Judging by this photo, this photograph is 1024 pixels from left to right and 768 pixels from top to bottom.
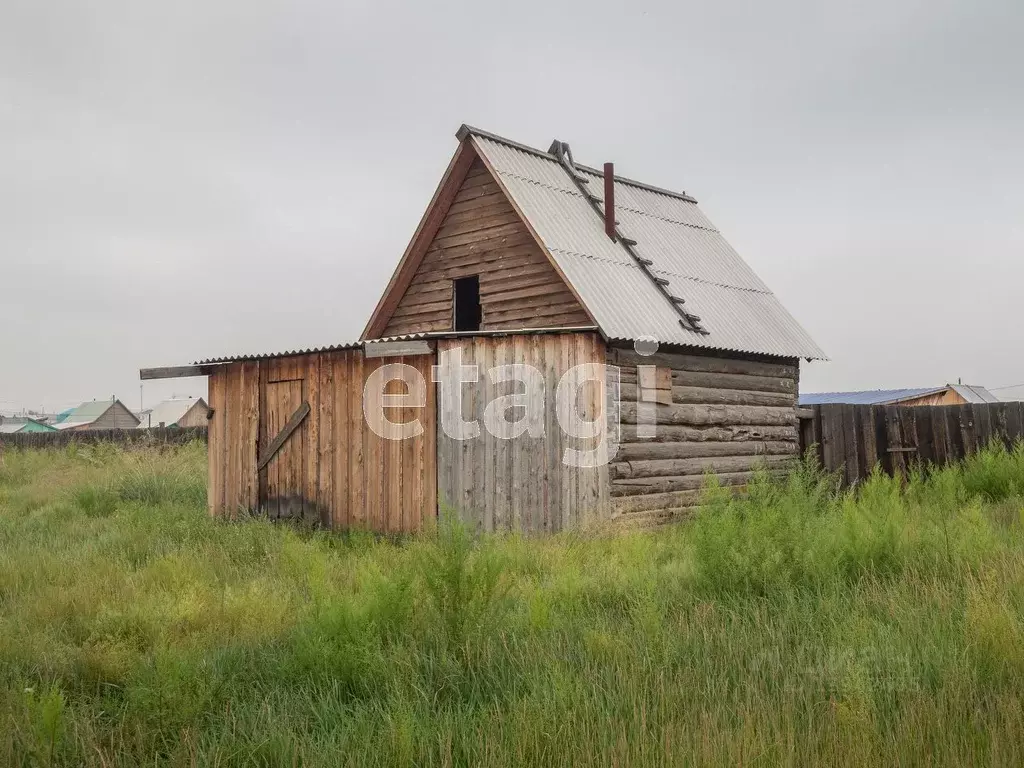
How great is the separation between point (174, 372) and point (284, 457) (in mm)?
2810

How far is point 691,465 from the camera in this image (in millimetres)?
12711

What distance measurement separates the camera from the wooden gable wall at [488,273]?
43.4 feet

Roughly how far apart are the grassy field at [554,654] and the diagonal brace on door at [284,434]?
4.47 meters

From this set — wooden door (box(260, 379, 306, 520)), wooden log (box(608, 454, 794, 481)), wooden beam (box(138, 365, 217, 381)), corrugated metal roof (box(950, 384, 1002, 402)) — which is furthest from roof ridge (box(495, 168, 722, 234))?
corrugated metal roof (box(950, 384, 1002, 402))

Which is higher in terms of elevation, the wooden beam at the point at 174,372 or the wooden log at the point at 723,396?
the wooden beam at the point at 174,372

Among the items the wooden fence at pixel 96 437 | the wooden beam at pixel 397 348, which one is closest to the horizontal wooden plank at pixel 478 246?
the wooden beam at pixel 397 348

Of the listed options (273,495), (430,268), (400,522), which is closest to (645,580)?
(400,522)

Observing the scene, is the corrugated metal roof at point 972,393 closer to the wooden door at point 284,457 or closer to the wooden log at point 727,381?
the wooden log at point 727,381

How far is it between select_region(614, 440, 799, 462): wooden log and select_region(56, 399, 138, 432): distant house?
66.6 meters

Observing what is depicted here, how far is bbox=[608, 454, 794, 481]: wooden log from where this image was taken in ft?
37.2

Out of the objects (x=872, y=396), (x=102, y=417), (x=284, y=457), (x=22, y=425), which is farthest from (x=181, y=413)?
(x=284, y=457)

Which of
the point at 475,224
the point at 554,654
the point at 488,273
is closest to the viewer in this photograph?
the point at 554,654

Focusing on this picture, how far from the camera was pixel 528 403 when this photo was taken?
11109 millimetres

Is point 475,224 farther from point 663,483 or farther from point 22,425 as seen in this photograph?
point 22,425
